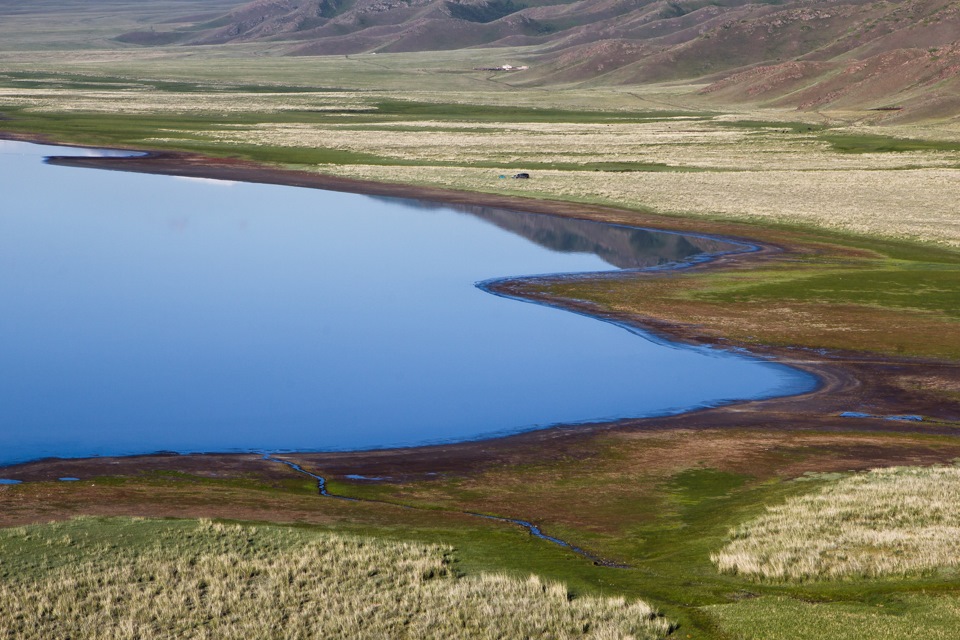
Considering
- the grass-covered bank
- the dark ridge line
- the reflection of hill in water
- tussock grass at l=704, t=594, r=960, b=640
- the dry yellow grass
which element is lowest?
the dark ridge line

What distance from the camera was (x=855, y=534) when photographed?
20.1 m

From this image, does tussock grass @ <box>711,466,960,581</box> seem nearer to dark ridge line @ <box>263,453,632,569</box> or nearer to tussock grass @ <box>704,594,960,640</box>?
tussock grass @ <box>704,594,960,640</box>

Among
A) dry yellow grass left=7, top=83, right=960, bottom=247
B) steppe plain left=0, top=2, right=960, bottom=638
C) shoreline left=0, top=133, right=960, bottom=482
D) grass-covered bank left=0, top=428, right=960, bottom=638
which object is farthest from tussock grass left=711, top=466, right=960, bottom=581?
dry yellow grass left=7, top=83, right=960, bottom=247

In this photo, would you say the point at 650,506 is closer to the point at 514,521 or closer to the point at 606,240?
the point at 514,521

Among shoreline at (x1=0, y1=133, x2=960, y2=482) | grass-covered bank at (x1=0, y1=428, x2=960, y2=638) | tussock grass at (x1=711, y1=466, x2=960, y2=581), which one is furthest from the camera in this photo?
shoreline at (x1=0, y1=133, x2=960, y2=482)

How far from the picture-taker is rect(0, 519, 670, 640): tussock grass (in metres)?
16.6

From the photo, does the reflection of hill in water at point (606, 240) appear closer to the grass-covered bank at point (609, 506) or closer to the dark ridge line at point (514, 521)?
the grass-covered bank at point (609, 506)

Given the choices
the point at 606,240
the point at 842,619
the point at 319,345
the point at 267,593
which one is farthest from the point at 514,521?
the point at 606,240

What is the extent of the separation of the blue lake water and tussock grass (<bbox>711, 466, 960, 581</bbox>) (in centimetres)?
1007

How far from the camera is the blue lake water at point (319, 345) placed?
102ft

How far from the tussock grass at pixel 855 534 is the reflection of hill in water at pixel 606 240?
1295 inches

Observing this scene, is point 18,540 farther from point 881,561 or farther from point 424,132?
point 424,132

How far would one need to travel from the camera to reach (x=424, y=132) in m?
128

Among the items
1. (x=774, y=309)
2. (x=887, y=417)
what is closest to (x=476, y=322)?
(x=774, y=309)
